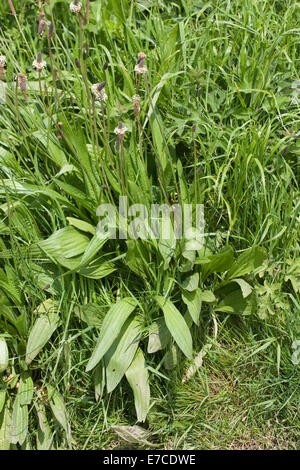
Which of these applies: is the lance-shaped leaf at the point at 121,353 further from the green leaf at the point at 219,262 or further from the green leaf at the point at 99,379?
the green leaf at the point at 219,262

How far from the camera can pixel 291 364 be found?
232cm

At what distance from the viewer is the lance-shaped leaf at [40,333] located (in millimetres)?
2354

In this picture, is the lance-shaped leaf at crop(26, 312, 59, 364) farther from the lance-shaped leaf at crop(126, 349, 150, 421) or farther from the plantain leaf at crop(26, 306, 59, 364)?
the lance-shaped leaf at crop(126, 349, 150, 421)

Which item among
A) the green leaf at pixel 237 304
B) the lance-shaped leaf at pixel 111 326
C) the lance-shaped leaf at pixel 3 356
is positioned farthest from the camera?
the green leaf at pixel 237 304

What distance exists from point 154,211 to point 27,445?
3.84 feet

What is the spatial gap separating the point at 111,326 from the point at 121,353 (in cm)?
13

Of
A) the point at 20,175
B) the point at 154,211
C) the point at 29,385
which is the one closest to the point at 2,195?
the point at 20,175

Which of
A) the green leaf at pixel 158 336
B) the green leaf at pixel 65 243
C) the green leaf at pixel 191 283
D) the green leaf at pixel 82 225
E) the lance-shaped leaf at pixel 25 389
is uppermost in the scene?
the green leaf at pixel 82 225

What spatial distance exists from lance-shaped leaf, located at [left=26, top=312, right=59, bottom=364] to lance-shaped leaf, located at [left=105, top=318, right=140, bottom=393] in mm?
272

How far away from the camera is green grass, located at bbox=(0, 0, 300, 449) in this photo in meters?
2.32

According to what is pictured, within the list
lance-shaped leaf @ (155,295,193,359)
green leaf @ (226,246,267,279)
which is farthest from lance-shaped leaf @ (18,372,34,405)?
green leaf @ (226,246,267,279)

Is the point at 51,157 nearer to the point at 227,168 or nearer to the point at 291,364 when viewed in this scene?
the point at 227,168

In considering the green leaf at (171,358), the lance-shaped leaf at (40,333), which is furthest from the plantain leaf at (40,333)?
the green leaf at (171,358)

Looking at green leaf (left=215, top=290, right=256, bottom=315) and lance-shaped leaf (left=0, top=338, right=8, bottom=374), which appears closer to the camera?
lance-shaped leaf (left=0, top=338, right=8, bottom=374)
